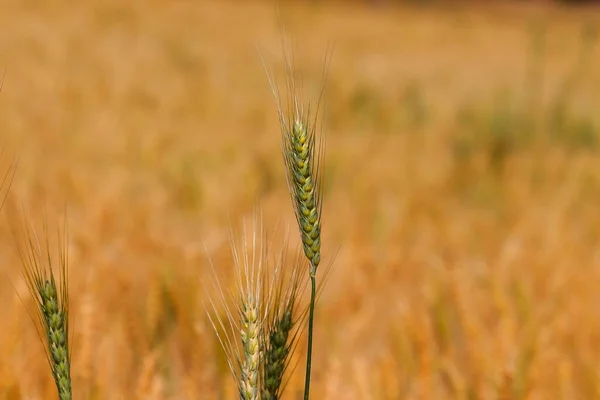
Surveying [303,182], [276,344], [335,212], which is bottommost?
[335,212]

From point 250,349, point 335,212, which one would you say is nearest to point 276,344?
point 250,349

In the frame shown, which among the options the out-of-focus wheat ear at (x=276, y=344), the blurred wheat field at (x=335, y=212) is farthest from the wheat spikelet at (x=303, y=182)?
the blurred wheat field at (x=335, y=212)

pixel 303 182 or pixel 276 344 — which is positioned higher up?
pixel 303 182

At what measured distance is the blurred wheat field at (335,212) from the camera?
4.39 feet

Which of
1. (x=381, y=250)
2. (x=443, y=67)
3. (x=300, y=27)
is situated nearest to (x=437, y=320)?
(x=381, y=250)

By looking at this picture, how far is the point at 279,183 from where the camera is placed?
2.83 meters

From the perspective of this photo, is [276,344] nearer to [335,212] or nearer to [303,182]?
[303,182]

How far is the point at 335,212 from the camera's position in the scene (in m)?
2.52

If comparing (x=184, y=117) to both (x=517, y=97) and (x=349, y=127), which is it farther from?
(x=517, y=97)

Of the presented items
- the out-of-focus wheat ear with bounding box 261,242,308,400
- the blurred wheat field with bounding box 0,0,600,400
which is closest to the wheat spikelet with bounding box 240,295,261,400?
the out-of-focus wheat ear with bounding box 261,242,308,400

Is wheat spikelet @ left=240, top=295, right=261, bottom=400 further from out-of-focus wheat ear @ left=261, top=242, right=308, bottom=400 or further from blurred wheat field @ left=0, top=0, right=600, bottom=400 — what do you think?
blurred wheat field @ left=0, top=0, right=600, bottom=400

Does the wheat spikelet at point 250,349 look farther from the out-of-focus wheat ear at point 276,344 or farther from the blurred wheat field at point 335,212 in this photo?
the blurred wheat field at point 335,212

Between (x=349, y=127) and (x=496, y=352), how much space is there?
3148 mm

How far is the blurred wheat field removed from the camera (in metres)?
1.34
